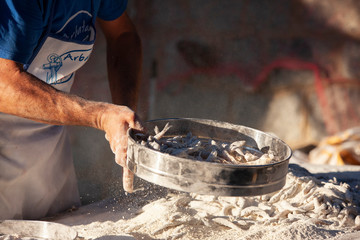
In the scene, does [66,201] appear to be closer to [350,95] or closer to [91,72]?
[91,72]

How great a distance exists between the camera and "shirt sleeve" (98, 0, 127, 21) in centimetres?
246

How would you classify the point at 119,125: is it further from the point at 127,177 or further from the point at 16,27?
the point at 16,27

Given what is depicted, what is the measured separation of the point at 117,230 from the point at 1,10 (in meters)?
1.01

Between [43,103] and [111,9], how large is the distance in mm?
1039

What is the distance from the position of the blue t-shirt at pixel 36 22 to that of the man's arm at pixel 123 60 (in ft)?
0.74

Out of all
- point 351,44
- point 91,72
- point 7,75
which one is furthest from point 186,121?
point 351,44

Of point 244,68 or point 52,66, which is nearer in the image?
point 52,66

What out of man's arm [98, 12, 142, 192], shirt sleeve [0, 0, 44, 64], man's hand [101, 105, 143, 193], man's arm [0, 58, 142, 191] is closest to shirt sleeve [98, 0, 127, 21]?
man's arm [98, 12, 142, 192]

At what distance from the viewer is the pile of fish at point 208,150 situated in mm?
1539

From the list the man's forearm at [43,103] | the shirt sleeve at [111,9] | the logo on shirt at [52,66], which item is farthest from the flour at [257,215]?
the shirt sleeve at [111,9]

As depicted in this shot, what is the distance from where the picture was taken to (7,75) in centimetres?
164

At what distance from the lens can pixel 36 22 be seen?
175cm

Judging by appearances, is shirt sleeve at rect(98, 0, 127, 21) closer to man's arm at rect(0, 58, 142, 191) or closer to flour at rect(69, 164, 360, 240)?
man's arm at rect(0, 58, 142, 191)

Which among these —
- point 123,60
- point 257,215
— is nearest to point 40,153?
point 123,60
